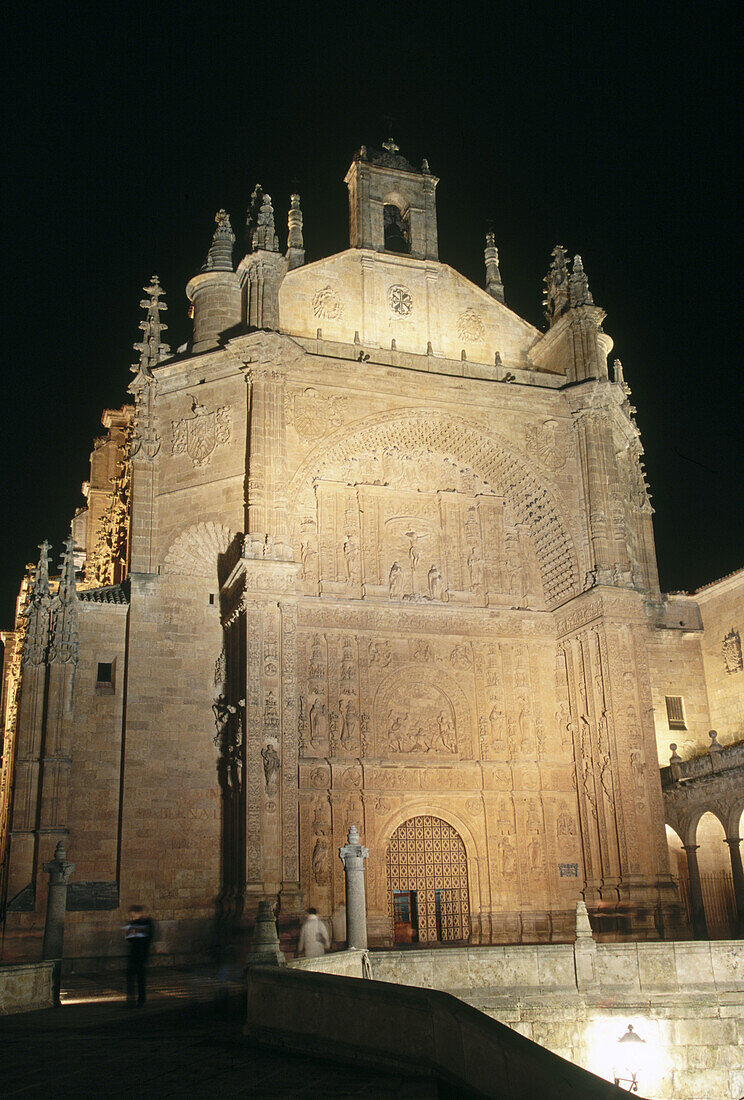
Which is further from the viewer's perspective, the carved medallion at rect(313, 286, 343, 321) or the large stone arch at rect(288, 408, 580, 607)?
the carved medallion at rect(313, 286, 343, 321)

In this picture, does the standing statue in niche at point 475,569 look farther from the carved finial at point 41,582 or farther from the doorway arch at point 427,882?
the carved finial at point 41,582

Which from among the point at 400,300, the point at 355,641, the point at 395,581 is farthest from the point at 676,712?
the point at 400,300

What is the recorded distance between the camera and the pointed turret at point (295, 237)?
26047mm

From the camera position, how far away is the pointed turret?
26.0m

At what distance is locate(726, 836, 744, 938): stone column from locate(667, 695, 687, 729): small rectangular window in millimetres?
3976

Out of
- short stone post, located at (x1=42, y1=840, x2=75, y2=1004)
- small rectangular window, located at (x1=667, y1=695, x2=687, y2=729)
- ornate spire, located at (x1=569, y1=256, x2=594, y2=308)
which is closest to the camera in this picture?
short stone post, located at (x1=42, y1=840, x2=75, y2=1004)

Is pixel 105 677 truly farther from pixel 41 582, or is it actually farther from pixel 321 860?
pixel 321 860

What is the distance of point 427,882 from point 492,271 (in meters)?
16.0

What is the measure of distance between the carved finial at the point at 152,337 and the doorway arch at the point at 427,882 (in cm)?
1143

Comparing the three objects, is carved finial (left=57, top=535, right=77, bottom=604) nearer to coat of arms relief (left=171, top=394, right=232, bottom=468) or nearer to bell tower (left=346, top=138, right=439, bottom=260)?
coat of arms relief (left=171, top=394, right=232, bottom=468)

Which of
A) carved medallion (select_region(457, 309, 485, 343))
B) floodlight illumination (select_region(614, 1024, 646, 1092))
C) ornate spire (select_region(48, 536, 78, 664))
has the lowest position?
floodlight illumination (select_region(614, 1024, 646, 1092))

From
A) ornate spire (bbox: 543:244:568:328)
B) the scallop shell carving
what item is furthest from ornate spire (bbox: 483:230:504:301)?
the scallop shell carving

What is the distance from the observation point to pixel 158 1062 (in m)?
8.01

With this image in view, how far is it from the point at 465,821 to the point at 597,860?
109 inches
